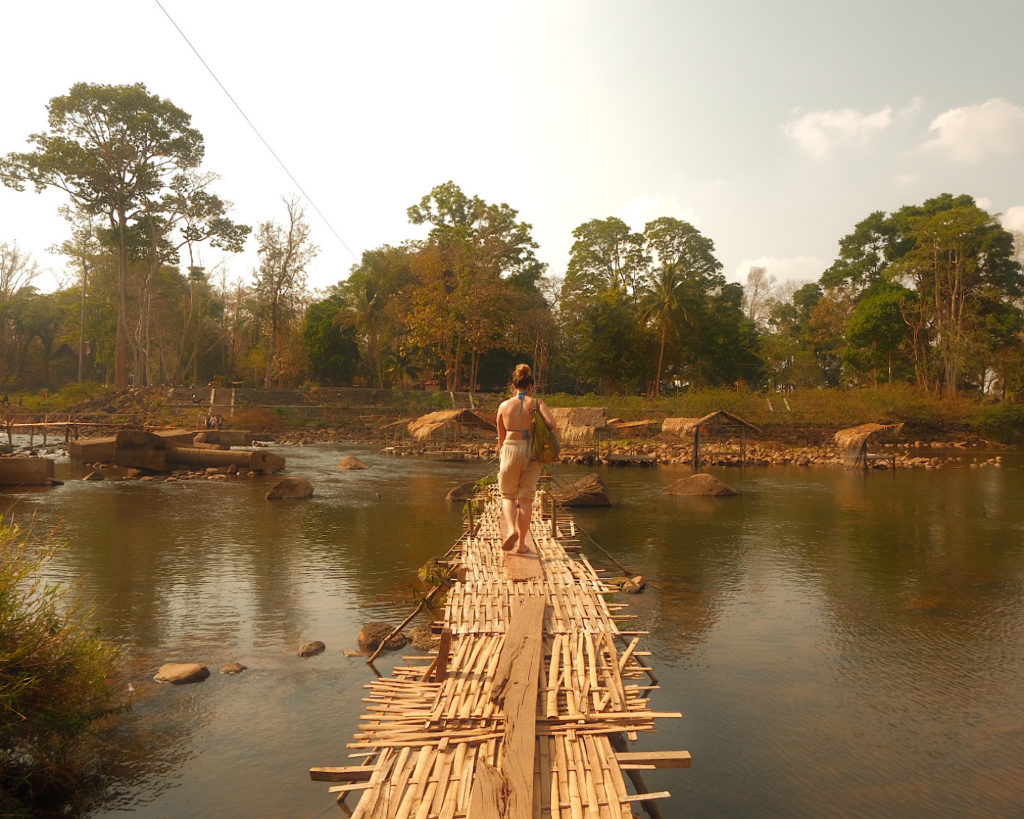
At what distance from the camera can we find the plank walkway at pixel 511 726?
318 centimetres

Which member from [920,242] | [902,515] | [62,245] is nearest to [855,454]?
[902,515]

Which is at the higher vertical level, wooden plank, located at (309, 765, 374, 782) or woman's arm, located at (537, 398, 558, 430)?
woman's arm, located at (537, 398, 558, 430)

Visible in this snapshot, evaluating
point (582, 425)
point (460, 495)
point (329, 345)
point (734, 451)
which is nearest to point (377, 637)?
point (460, 495)

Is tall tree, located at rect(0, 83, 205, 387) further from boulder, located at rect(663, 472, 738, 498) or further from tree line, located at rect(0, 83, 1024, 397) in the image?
boulder, located at rect(663, 472, 738, 498)

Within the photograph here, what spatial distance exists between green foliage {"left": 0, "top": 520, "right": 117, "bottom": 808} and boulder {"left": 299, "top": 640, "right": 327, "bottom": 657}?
2.26m

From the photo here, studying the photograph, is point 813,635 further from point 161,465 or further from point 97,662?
point 161,465

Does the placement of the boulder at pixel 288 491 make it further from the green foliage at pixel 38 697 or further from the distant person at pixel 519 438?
the green foliage at pixel 38 697

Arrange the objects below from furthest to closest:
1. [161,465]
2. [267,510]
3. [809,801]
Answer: [161,465], [267,510], [809,801]

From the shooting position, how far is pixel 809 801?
4.59 meters

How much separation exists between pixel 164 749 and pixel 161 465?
17.7m

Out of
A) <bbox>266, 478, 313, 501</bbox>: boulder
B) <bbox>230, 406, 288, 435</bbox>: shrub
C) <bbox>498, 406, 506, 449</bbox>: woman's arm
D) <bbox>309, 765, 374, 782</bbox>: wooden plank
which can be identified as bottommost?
<bbox>266, 478, 313, 501</bbox>: boulder

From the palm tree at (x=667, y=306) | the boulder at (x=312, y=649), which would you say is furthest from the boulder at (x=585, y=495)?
the palm tree at (x=667, y=306)

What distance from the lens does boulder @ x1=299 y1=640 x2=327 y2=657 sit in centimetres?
677

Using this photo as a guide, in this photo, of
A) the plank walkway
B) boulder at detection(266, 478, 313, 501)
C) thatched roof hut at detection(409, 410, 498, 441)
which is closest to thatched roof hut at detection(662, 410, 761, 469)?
thatched roof hut at detection(409, 410, 498, 441)
